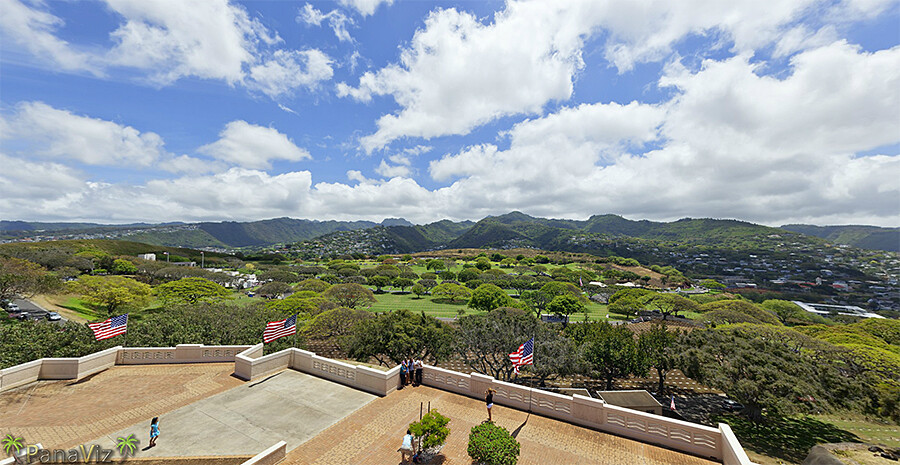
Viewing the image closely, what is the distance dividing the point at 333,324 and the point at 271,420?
25905 mm

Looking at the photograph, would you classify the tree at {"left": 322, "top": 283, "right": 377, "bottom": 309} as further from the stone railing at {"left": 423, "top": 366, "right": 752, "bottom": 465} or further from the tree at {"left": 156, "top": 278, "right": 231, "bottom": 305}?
the stone railing at {"left": 423, "top": 366, "right": 752, "bottom": 465}

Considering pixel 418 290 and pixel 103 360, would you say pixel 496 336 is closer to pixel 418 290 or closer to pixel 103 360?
pixel 103 360

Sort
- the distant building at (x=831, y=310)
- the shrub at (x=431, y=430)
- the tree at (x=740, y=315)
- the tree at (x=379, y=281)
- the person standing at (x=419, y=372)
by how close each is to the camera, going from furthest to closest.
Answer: the tree at (x=379, y=281) → the distant building at (x=831, y=310) → the tree at (x=740, y=315) → the person standing at (x=419, y=372) → the shrub at (x=431, y=430)

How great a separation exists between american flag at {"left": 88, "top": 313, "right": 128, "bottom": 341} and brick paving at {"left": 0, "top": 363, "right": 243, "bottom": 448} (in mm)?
2016

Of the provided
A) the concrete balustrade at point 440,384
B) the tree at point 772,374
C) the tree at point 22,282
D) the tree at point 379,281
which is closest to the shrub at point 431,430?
the concrete balustrade at point 440,384

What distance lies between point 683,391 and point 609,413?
32.6 m

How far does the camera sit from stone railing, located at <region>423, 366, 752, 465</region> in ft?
38.5

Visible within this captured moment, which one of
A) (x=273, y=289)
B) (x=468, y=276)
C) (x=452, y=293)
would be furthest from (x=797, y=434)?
(x=468, y=276)

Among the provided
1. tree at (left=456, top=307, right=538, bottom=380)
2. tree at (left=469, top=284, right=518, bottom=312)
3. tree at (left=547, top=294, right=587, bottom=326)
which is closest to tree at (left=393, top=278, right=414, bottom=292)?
tree at (left=469, top=284, right=518, bottom=312)

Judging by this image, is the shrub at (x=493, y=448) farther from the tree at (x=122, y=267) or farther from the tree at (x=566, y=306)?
the tree at (x=122, y=267)

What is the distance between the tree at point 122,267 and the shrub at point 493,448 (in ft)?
394

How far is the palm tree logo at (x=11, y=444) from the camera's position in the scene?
1127cm

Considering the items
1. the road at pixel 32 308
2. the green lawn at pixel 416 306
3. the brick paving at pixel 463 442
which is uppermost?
the brick paving at pixel 463 442

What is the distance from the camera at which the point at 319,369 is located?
18891 millimetres
